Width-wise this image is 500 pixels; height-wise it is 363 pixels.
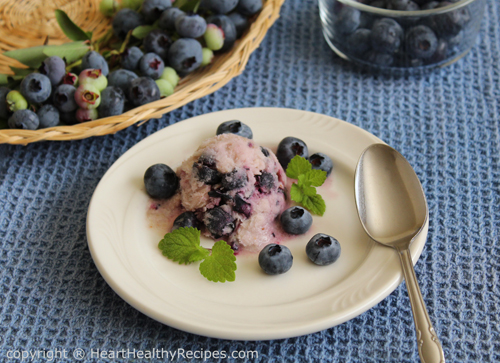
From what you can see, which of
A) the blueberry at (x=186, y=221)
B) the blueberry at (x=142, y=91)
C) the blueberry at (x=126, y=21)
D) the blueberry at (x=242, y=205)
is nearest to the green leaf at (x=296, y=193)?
the blueberry at (x=242, y=205)

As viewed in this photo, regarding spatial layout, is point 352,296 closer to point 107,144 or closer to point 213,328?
point 213,328

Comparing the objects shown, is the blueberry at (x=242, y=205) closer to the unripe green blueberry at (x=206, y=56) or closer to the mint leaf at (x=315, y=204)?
the mint leaf at (x=315, y=204)

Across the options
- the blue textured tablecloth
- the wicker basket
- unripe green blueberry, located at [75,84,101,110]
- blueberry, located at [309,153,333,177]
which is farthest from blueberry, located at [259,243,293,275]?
unripe green blueberry, located at [75,84,101,110]

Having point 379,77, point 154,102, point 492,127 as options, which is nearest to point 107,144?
point 154,102

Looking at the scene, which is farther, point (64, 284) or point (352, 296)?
point (64, 284)

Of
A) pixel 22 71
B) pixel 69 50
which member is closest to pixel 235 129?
pixel 69 50

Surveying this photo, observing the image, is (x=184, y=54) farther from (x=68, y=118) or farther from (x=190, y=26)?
(x=68, y=118)

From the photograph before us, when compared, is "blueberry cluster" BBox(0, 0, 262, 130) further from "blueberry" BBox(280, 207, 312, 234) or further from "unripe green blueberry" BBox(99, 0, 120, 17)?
"blueberry" BBox(280, 207, 312, 234)
